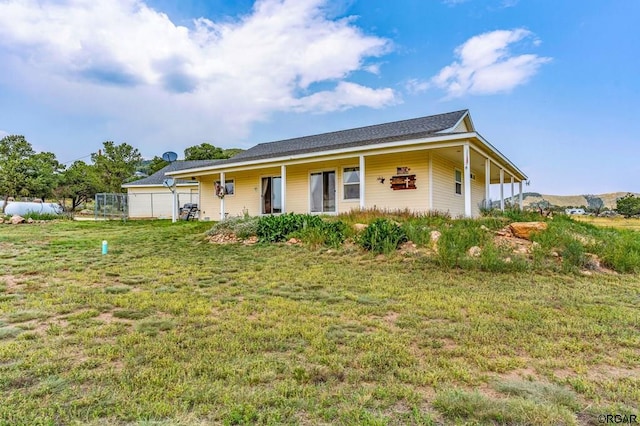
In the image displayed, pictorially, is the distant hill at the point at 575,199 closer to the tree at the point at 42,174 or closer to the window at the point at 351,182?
the window at the point at 351,182

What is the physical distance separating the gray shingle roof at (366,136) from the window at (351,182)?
98cm

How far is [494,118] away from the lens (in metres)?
16.6

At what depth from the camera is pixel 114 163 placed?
30.6 meters

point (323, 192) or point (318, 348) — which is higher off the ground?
point (323, 192)

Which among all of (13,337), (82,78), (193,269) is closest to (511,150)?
(193,269)

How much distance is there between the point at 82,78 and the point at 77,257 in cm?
1314

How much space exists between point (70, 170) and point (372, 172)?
1055 inches

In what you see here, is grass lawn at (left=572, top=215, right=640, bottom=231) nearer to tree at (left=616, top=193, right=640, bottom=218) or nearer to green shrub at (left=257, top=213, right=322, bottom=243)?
green shrub at (left=257, top=213, right=322, bottom=243)

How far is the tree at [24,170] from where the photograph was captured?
846 inches

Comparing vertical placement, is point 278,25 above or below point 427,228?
above

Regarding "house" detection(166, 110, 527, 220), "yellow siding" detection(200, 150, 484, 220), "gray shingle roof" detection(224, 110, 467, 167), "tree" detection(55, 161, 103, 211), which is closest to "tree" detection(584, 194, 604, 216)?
"house" detection(166, 110, 527, 220)

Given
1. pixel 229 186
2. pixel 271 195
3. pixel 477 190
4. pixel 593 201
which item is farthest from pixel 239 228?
pixel 593 201

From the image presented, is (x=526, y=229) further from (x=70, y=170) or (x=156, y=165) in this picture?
(x=156, y=165)

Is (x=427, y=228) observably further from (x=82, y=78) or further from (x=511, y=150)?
(x=82, y=78)
